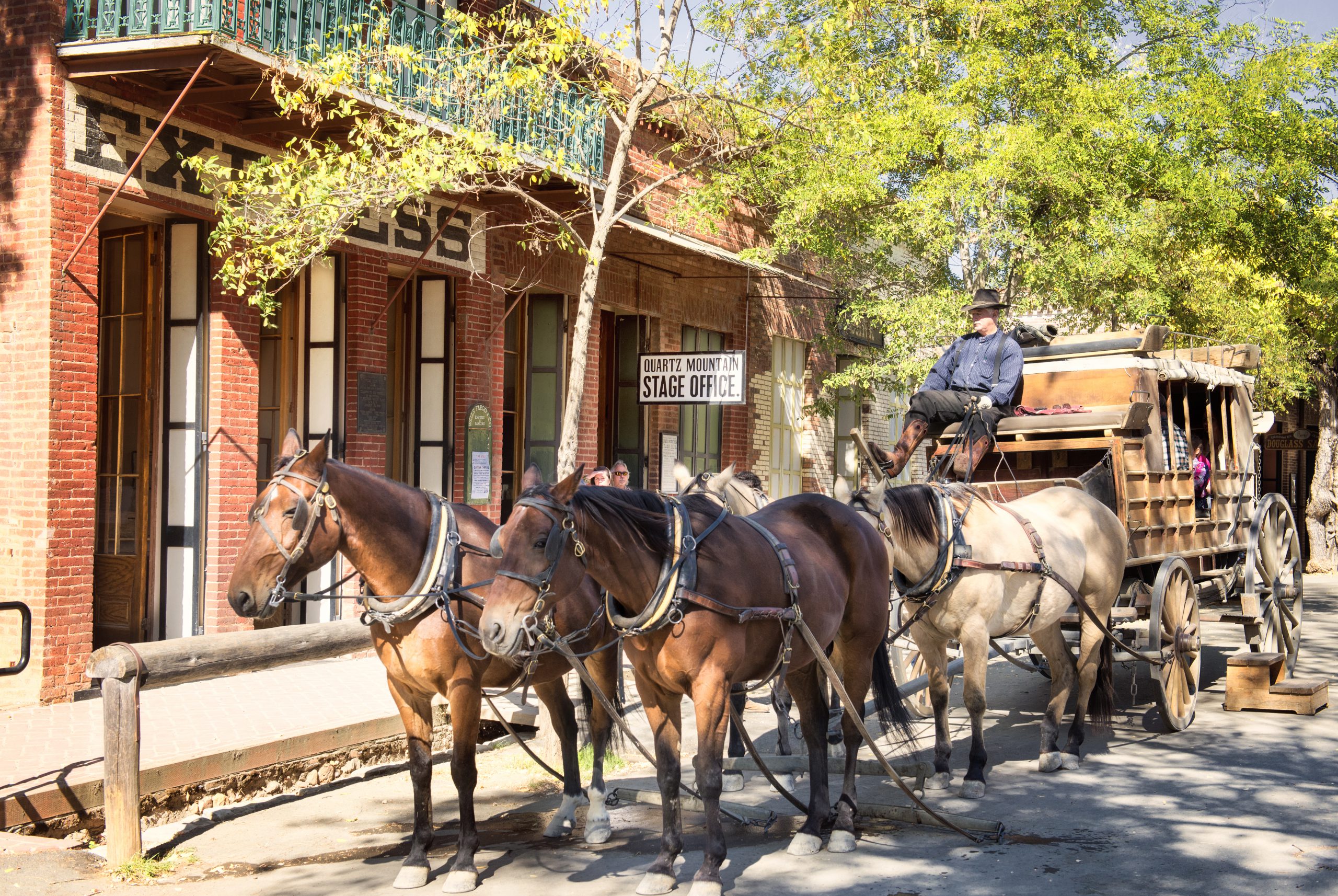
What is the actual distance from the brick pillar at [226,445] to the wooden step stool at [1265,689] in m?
8.58

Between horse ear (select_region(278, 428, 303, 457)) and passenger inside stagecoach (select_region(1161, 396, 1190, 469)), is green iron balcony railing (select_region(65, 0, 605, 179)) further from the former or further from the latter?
passenger inside stagecoach (select_region(1161, 396, 1190, 469))

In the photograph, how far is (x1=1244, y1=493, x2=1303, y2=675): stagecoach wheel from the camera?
10609 mm

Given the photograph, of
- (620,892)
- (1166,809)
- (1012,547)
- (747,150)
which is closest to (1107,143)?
(747,150)

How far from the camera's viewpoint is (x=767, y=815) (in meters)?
6.54

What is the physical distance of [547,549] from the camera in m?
5.07

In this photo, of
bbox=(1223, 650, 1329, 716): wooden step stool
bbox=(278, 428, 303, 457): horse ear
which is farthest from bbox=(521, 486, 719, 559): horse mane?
bbox=(1223, 650, 1329, 716): wooden step stool

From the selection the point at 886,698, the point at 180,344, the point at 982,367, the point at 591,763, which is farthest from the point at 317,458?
the point at 180,344

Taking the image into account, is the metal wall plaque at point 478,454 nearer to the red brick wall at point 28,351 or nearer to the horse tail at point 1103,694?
the red brick wall at point 28,351

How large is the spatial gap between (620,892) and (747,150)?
8.62 meters

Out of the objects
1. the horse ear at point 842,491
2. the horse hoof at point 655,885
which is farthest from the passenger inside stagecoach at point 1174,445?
the horse hoof at point 655,885

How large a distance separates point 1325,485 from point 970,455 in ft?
67.3

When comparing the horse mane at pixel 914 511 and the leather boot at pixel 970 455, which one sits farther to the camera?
the leather boot at pixel 970 455

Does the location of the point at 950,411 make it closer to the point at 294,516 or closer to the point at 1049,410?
the point at 1049,410

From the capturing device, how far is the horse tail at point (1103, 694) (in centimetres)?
900
